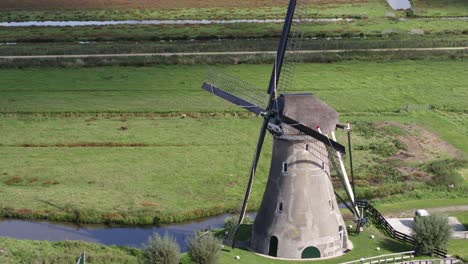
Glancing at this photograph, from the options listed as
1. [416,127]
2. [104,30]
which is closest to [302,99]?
[416,127]

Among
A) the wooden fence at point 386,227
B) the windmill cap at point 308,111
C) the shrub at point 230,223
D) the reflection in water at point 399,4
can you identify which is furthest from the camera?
the reflection in water at point 399,4

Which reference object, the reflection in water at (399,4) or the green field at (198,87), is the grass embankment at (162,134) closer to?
the green field at (198,87)

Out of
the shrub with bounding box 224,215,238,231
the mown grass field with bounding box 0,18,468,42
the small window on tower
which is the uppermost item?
the mown grass field with bounding box 0,18,468,42

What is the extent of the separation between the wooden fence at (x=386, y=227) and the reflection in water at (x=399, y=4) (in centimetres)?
11789

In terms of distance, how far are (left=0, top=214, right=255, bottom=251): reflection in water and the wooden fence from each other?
33.3ft

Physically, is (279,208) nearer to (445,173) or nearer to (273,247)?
(273,247)

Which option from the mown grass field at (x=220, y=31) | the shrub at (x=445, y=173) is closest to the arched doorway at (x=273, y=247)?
the shrub at (x=445, y=173)

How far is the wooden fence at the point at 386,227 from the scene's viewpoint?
5522 centimetres

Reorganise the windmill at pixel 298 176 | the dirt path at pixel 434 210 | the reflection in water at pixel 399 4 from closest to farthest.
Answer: the windmill at pixel 298 176
the dirt path at pixel 434 210
the reflection in water at pixel 399 4

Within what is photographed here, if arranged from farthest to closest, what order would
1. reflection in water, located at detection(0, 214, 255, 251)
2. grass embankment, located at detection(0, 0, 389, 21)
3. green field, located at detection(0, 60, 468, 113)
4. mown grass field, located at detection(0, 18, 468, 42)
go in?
grass embankment, located at detection(0, 0, 389, 21) < mown grass field, located at detection(0, 18, 468, 42) < green field, located at detection(0, 60, 468, 113) < reflection in water, located at detection(0, 214, 255, 251)

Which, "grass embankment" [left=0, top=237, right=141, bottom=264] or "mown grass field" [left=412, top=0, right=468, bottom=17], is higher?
"mown grass field" [left=412, top=0, right=468, bottom=17]

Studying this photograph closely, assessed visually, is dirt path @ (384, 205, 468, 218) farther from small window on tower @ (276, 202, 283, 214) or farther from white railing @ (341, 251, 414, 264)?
small window on tower @ (276, 202, 283, 214)

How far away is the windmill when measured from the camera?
5322 cm

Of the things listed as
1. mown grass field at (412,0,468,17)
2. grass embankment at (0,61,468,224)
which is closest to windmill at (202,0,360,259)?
grass embankment at (0,61,468,224)
